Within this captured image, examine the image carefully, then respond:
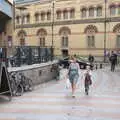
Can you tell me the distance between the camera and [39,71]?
2202 centimetres

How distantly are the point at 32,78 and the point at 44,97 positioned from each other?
14.7ft

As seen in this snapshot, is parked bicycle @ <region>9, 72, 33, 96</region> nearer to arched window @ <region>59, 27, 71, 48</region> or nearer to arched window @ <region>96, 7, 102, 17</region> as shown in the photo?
arched window @ <region>96, 7, 102, 17</region>

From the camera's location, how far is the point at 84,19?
56.9 metres

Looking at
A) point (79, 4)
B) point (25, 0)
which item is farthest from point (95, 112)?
point (25, 0)

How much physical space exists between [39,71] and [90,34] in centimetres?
3453

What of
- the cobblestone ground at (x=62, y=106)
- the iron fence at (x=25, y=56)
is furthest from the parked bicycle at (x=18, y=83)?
the iron fence at (x=25, y=56)

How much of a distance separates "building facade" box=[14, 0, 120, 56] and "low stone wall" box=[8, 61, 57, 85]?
97.0ft

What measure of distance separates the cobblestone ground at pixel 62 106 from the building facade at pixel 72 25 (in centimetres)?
3638

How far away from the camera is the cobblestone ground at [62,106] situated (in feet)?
39.6

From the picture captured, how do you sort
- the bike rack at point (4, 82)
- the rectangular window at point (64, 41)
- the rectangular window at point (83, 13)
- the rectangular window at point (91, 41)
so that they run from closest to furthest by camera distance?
1. the bike rack at point (4, 82)
2. the rectangular window at point (91, 41)
3. the rectangular window at point (83, 13)
4. the rectangular window at point (64, 41)

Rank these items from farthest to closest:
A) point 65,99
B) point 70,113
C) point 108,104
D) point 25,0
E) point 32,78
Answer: point 25,0
point 32,78
point 65,99
point 108,104
point 70,113

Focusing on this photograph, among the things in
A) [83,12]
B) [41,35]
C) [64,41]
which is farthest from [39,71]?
[41,35]

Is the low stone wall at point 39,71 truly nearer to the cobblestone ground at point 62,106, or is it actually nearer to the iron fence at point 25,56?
the iron fence at point 25,56

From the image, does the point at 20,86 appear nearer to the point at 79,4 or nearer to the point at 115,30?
the point at 115,30
